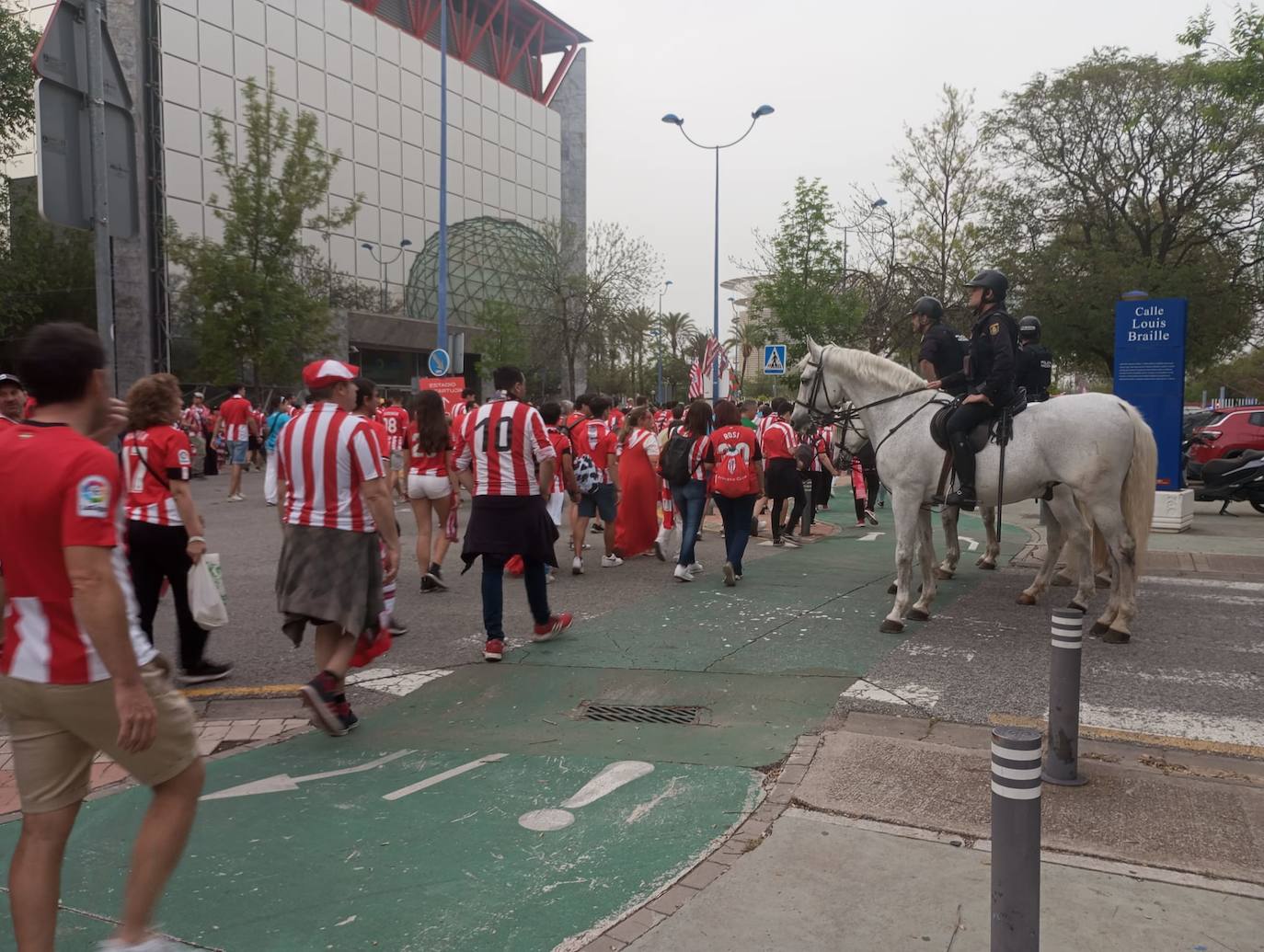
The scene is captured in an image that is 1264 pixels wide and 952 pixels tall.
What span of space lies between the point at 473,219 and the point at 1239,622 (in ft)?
174

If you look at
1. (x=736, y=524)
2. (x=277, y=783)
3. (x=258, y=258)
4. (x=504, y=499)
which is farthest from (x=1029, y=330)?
(x=258, y=258)

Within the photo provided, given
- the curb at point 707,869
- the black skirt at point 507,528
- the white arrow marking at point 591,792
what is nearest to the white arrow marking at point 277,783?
the white arrow marking at point 591,792

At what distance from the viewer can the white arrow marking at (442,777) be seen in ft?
14.4

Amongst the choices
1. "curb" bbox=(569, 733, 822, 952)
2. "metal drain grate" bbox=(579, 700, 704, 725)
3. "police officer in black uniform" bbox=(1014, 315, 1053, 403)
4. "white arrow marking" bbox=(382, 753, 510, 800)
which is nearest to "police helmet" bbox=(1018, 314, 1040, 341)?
"police officer in black uniform" bbox=(1014, 315, 1053, 403)

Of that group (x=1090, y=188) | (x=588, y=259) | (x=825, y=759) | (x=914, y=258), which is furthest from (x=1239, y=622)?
(x=588, y=259)

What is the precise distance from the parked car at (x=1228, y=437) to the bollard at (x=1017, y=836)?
66.6 feet

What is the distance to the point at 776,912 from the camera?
3240 millimetres

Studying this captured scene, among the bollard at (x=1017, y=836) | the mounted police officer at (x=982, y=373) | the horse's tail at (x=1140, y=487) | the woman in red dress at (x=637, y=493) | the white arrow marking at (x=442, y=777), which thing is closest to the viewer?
the bollard at (x=1017, y=836)

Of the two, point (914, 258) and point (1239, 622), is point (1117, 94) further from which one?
point (1239, 622)

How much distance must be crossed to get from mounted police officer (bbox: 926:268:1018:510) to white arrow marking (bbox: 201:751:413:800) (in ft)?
16.2

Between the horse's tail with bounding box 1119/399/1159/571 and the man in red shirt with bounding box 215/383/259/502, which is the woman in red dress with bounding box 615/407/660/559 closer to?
the horse's tail with bounding box 1119/399/1159/571

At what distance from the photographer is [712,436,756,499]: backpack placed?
9.61 m

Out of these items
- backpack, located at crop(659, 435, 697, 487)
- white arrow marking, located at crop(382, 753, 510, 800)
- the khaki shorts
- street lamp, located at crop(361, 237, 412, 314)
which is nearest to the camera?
the khaki shorts

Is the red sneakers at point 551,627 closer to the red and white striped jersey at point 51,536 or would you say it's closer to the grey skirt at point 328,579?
the grey skirt at point 328,579
